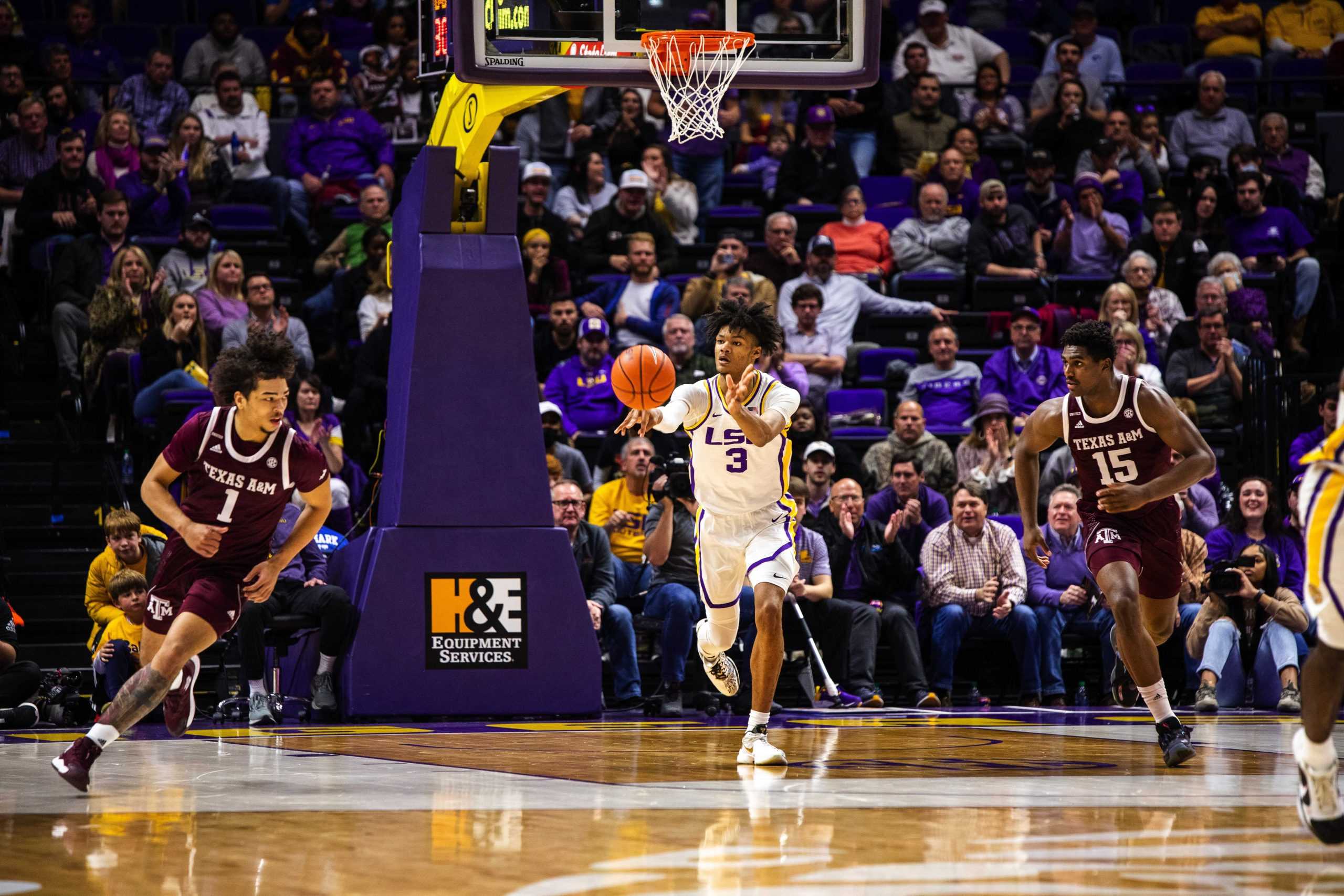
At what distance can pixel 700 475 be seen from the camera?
8.41 metres

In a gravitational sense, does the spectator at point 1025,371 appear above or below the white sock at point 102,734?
above

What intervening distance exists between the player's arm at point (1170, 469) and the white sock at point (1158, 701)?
0.82 m

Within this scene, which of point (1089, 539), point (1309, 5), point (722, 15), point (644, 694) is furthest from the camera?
point (1309, 5)

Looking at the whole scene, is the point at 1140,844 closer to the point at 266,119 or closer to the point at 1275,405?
the point at 1275,405

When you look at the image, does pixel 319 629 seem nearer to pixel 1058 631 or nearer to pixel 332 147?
pixel 1058 631

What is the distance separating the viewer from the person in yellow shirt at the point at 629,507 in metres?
12.3

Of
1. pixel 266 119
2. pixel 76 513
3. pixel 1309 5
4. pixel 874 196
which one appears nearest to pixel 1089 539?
pixel 76 513

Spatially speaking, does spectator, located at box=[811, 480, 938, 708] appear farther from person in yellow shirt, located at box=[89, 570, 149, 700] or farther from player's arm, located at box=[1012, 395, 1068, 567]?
person in yellow shirt, located at box=[89, 570, 149, 700]

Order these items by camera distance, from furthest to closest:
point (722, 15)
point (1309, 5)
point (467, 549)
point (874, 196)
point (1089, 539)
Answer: point (1309, 5) → point (874, 196) → point (467, 549) → point (722, 15) → point (1089, 539)

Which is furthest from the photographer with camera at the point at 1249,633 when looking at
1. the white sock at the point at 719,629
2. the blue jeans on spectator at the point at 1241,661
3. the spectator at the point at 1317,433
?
the white sock at the point at 719,629

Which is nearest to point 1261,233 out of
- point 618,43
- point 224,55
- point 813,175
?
point 813,175

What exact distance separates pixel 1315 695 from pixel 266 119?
13284 mm

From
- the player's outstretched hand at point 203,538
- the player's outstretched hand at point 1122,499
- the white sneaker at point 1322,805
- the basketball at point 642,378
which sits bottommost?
the white sneaker at point 1322,805

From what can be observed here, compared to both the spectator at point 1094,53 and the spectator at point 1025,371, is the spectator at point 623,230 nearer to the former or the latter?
the spectator at point 1025,371
